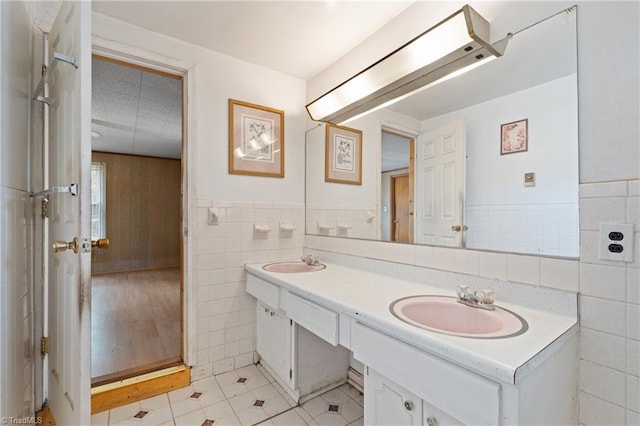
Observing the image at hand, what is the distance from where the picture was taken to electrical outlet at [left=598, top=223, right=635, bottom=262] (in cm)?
89

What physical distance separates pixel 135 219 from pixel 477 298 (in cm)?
628

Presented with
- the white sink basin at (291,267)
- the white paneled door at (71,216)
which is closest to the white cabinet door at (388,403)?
the white sink basin at (291,267)

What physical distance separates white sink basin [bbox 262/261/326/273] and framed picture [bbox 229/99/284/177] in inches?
27.6

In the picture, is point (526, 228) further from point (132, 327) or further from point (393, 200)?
point (132, 327)

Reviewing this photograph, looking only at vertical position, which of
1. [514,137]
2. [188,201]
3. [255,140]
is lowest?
[188,201]

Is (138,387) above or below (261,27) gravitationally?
below

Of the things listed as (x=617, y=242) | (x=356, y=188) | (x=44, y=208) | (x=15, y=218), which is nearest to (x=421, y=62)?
(x=356, y=188)

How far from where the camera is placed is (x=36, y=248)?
1.53 metres

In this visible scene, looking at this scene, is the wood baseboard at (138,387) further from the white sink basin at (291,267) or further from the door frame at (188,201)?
the white sink basin at (291,267)

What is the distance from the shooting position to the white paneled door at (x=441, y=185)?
57.6 inches

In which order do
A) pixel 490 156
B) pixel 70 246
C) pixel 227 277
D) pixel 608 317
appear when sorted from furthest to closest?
pixel 227 277
pixel 490 156
pixel 70 246
pixel 608 317

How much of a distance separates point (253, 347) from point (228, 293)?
48 cm

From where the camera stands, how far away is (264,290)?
73.5 inches

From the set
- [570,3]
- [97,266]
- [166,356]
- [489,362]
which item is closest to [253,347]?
[166,356]
